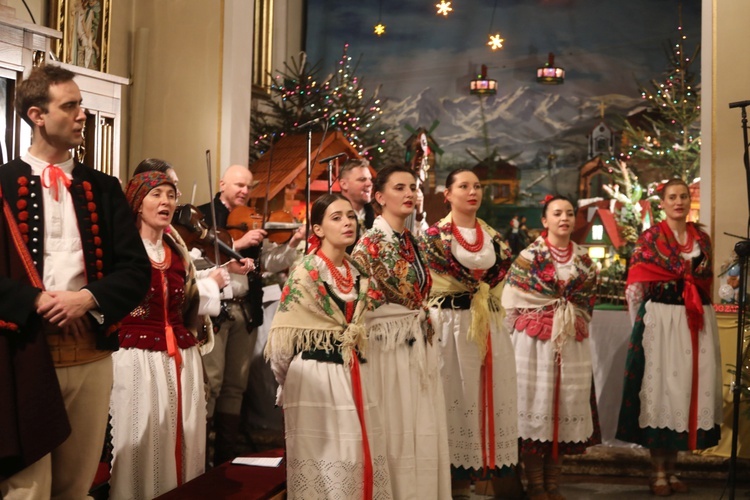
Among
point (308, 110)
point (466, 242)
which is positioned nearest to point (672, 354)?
point (466, 242)

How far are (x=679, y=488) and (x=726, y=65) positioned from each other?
2976 mm

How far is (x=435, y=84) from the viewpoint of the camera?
11055mm

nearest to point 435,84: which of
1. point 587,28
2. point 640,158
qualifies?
point 587,28

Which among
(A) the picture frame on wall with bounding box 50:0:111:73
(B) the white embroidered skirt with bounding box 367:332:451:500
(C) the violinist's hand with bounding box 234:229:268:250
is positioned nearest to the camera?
(B) the white embroidered skirt with bounding box 367:332:451:500

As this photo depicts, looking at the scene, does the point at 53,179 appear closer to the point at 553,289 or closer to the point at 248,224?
the point at 248,224

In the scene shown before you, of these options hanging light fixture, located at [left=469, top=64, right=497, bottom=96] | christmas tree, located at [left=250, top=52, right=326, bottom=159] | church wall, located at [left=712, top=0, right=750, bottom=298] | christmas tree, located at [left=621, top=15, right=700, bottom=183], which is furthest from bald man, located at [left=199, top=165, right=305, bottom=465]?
hanging light fixture, located at [left=469, top=64, right=497, bottom=96]

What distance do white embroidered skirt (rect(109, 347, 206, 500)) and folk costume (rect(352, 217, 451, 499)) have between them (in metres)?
0.89

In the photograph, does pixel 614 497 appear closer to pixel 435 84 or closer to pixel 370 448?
pixel 370 448

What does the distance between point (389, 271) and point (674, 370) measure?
7.84 ft

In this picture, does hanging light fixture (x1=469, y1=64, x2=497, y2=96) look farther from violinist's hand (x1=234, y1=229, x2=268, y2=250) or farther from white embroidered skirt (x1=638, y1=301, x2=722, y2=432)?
violinist's hand (x1=234, y1=229, x2=268, y2=250)

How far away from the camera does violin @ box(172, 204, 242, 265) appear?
4965 millimetres

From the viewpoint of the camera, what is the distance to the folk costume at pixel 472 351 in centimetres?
493

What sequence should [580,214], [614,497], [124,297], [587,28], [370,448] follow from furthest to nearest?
[587,28] → [580,214] → [614,497] → [370,448] → [124,297]

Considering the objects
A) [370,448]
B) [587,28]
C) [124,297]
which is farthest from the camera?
[587,28]
